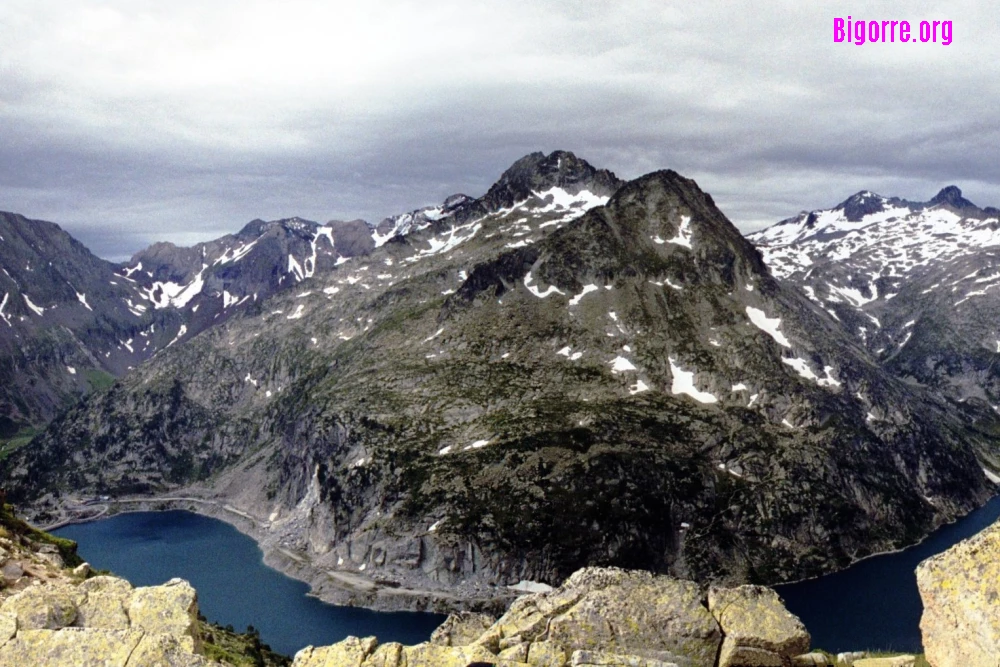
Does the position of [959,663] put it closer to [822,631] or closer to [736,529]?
[822,631]

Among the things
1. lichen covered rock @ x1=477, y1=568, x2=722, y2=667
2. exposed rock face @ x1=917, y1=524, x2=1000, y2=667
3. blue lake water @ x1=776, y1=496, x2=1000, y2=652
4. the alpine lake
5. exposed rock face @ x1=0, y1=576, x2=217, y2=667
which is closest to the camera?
exposed rock face @ x1=917, y1=524, x2=1000, y2=667

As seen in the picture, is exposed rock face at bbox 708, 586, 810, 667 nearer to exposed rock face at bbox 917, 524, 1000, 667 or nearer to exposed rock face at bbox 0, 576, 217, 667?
exposed rock face at bbox 917, 524, 1000, 667

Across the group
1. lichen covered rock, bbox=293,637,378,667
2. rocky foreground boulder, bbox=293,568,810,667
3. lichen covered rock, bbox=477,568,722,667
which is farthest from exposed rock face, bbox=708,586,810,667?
lichen covered rock, bbox=293,637,378,667

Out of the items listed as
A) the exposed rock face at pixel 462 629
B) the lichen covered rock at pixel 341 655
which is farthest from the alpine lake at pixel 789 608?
the lichen covered rock at pixel 341 655

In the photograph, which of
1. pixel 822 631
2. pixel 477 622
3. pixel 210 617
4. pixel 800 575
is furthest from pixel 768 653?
pixel 800 575

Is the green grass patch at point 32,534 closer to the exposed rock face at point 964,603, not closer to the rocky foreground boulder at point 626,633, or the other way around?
the rocky foreground boulder at point 626,633

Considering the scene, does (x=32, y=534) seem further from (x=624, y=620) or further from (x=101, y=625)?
(x=624, y=620)

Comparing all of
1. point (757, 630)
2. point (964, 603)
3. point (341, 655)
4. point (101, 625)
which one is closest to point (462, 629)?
point (341, 655)

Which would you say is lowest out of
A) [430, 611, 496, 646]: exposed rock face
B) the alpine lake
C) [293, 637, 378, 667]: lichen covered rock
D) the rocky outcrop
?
the alpine lake
